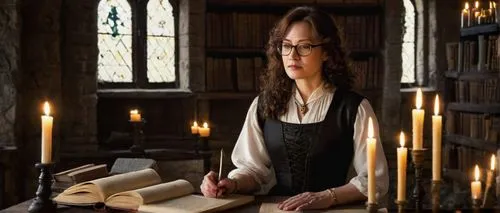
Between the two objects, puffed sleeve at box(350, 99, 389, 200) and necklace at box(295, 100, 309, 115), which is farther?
necklace at box(295, 100, 309, 115)

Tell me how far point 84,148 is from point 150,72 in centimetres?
101

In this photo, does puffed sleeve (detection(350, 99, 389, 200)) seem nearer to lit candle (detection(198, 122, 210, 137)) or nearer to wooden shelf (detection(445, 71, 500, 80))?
lit candle (detection(198, 122, 210, 137))

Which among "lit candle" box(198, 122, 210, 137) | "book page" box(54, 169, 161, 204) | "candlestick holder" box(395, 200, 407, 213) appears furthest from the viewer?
"lit candle" box(198, 122, 210, 137)

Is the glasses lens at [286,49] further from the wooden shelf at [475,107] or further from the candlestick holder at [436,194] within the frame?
the wooden shelf at [475,107]

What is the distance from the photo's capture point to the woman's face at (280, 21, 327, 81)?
Answer: 8.41 feet

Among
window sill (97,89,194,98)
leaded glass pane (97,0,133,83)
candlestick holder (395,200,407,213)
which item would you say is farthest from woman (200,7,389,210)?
leaded glass pane (97,0,133,83)

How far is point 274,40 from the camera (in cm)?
270

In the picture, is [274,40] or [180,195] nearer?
[180,195]

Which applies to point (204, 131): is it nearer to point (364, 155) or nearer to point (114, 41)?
→ point (114, 41)

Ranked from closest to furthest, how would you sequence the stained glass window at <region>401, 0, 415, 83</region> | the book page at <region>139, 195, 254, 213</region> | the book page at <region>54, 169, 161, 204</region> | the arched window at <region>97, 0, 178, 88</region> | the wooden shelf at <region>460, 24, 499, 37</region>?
the book page at <region>139, 195, 254, 213</region> → the book page at <region>54, 169, 161, 204</region> → the wooden shelf at <region>460, 24, 499, 37</region> → the arched window at <region>97, 0, 178, 88</region> → the stained glass window at <region>401, 0, 415, 83</region>

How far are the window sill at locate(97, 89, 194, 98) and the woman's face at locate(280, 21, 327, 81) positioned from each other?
4.08 meters

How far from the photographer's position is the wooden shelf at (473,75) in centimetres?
578

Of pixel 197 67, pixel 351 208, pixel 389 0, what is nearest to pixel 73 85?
pixel 197 67

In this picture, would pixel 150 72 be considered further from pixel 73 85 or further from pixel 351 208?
pixel 351 208
